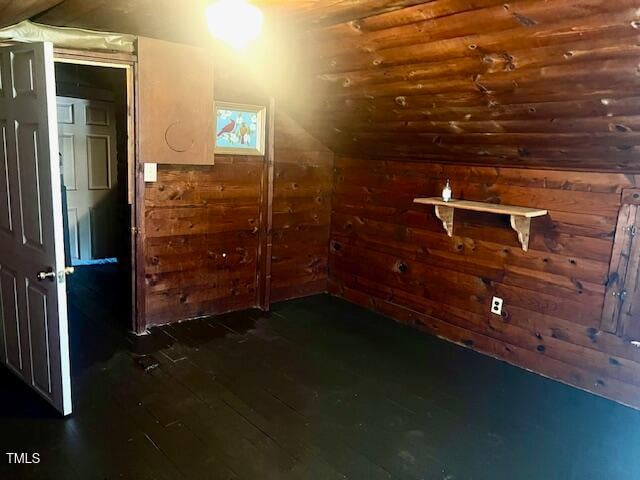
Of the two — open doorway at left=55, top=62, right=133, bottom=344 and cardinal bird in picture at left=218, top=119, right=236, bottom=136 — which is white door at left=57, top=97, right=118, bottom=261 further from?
cardinal bird in picture at left=218, top=119, right=236, bottom=136

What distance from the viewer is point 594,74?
6.91 feet

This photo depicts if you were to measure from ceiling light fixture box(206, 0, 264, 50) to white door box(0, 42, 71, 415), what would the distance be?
0.70 m

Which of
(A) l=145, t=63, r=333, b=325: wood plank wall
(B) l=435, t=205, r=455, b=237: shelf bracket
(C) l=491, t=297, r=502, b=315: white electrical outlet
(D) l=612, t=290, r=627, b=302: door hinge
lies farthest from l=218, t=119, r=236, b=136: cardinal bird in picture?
(D) l=612, t=290, r=627, b=302: door hinge

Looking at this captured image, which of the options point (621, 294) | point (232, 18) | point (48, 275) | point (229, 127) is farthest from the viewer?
point (229, 127)

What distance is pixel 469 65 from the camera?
241 cm

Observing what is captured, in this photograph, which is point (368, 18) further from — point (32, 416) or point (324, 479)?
point (32, 416)

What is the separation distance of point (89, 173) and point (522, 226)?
14.3 ft

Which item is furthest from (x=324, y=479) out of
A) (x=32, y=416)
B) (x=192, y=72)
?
(x=192, y=72)

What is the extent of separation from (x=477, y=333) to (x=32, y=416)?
2.72m

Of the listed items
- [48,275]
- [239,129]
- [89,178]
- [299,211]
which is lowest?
[48,275]

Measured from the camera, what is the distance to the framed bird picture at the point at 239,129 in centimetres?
366

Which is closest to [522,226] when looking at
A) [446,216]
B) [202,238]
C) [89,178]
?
[446,216]

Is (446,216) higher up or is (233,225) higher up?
(446,216)

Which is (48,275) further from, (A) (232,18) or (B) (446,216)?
(B) (446,216)
